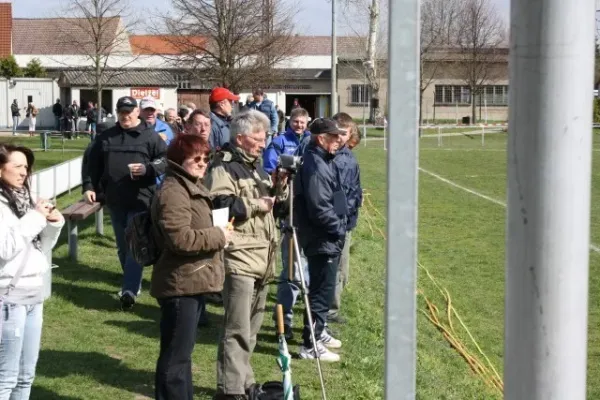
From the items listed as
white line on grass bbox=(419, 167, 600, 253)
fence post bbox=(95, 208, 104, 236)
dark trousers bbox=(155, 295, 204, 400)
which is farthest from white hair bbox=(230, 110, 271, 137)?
white line on grass bbox=(419, 167, 600, 253)

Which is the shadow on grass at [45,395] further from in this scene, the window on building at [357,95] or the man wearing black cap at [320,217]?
the window on building at [357,95]

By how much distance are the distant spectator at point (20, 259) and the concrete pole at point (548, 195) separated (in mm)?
3028

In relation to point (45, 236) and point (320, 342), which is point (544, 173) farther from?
point (320, 342)

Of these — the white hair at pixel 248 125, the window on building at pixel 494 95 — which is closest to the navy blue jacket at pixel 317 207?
the white hair at pixel 248 125

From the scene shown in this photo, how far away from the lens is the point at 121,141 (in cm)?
944

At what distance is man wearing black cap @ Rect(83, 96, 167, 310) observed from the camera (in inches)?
368

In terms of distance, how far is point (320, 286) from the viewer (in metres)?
8.10

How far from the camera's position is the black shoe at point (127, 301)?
9.51m

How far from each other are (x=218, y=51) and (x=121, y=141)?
27744 millimetres

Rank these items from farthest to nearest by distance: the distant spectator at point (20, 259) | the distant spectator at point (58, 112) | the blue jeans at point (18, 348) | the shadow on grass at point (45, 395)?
the distant spectator at point (58, 112)
the shadow on grass at point (45, 395)
the blue jeans at point (18, 348)
the distant spectator at point (20, 259)

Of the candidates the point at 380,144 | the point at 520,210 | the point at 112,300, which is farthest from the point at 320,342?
the point at 380,144

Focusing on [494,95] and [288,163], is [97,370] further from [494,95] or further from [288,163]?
[494,95]

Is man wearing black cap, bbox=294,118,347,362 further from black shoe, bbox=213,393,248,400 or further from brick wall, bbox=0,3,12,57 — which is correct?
brick wall, bbox=0,3,12,57

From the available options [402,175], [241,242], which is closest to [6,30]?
[241,242]
